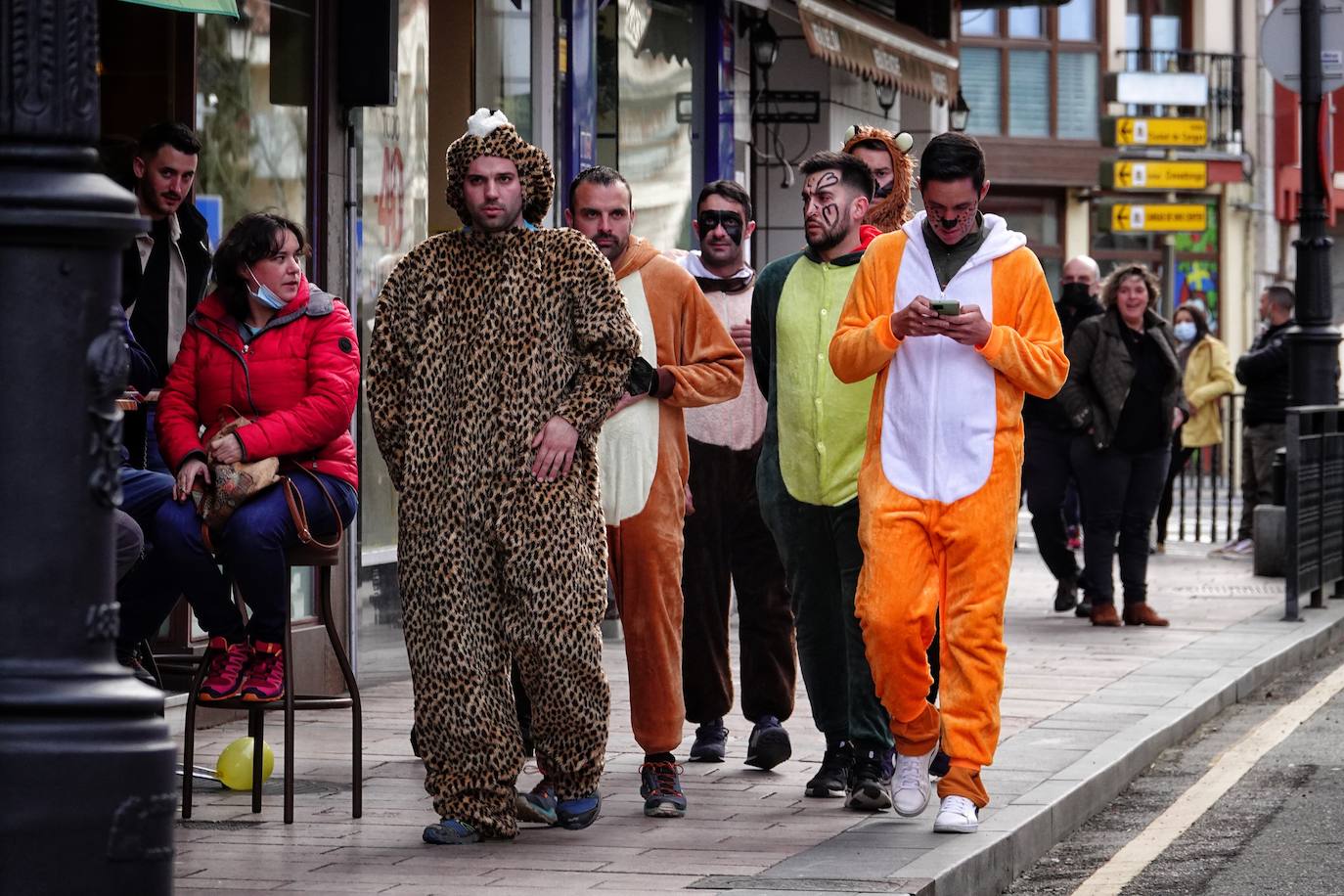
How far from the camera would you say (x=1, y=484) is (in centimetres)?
394

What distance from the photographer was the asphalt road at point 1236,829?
267 inches

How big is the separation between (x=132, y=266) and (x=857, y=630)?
259 centimetres

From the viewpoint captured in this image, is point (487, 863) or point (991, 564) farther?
point (991, 564)

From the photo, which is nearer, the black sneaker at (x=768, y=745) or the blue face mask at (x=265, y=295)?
the blue face mask at (x=265, y=295)

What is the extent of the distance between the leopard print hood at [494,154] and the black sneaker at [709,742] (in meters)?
2.25

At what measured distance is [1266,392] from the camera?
18.4 metres

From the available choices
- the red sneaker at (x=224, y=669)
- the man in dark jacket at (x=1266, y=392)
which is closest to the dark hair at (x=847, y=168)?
the red sneaker at (x=224, y=669)

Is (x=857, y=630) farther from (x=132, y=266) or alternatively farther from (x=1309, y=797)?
(x=132, y=266)

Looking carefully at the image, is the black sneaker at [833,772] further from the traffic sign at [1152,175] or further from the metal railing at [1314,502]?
the traffic sign at [1152,175]

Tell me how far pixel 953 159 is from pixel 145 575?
8.68ft

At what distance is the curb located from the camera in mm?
6367

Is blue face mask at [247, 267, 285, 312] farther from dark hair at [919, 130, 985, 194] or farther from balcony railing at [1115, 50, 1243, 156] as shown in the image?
balcony railing at [1115, 50, 1243, 156]

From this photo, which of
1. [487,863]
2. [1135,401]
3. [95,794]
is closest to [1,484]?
[95,794]

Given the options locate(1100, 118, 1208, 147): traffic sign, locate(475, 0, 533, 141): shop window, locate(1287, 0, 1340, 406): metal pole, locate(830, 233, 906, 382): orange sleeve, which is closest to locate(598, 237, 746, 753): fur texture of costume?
locate(830, 233, 906, 382): orange sleeve
